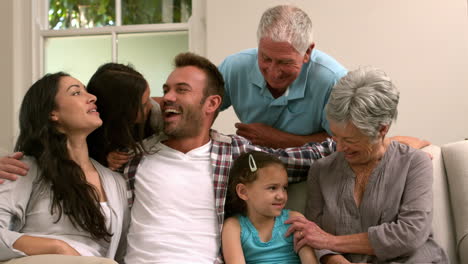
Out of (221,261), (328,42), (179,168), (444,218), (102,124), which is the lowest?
(221,261)

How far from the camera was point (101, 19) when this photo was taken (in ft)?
13.5

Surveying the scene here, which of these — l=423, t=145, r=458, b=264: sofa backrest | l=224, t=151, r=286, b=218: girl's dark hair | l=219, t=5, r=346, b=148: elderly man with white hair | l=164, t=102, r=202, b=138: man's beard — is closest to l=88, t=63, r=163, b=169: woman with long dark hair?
l=164, t=102, r=202, b=138: man's beard

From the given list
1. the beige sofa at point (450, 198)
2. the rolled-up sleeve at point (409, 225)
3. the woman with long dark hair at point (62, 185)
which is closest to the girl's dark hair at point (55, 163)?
the woman with long dark hair at point (62, 185)

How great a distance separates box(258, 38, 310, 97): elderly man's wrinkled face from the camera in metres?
2.42

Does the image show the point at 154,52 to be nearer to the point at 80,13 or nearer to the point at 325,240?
the point at 80,13

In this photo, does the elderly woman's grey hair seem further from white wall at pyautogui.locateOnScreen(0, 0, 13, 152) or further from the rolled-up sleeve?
white wall at pyautogui.locateOnScreen(0, 0, 13, 152)

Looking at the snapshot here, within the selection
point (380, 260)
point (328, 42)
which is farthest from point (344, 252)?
point (328, 42)

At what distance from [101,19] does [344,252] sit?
2.73 metres

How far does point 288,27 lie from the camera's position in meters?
2.43

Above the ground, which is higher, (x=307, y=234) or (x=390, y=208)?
(x=390, y=208)

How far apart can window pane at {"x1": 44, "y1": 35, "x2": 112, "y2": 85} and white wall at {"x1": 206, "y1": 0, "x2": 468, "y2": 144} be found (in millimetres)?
1445

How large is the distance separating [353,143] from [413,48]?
1666 millimetres

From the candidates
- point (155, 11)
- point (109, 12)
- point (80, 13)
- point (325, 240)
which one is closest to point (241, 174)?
point (325, 240)

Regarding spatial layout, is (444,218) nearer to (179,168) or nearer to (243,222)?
(243,222)
